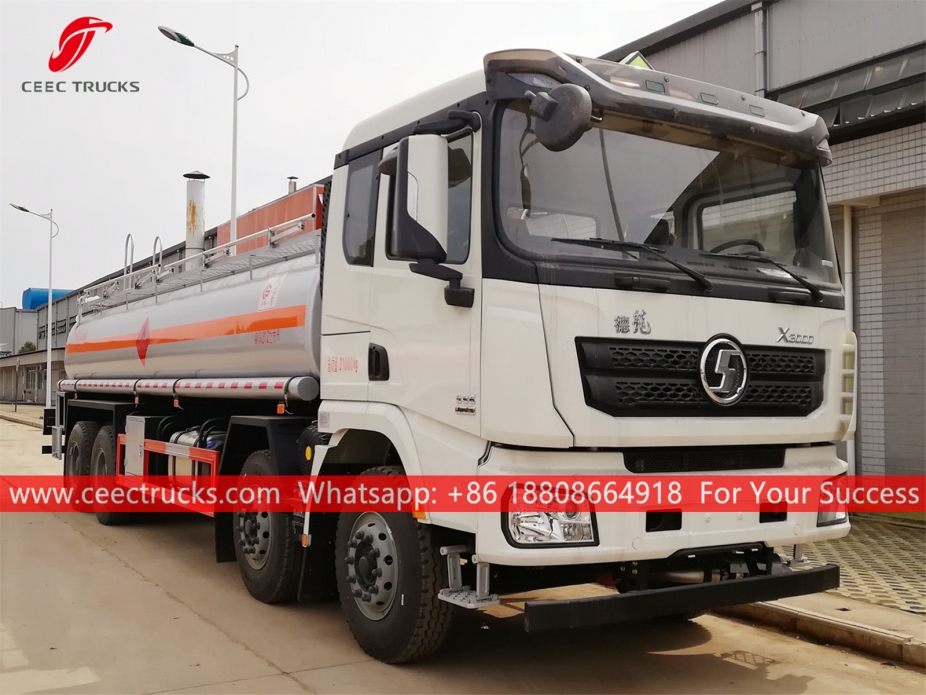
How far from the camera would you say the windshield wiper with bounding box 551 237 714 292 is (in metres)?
4.42

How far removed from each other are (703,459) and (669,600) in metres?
0.73

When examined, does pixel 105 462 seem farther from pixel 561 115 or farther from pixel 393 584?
pixel 561 115

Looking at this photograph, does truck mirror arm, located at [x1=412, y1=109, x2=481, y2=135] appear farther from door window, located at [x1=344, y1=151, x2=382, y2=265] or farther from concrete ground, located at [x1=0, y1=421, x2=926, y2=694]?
concrete ground, located at [x1=0, y1=421, x2=926, y2=694]

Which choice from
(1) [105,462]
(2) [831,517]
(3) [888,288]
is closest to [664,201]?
(2) [831,517]

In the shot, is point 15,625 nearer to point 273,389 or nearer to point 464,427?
point 273,389

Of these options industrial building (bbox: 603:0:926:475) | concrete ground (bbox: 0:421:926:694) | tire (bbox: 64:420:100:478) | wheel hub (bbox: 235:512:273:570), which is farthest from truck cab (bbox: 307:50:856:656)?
tire (bbox: 64:420:100:478)

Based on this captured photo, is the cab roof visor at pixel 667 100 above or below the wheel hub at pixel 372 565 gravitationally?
above

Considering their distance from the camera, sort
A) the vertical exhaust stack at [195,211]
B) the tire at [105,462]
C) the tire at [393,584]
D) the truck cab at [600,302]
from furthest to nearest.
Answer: the vertical exhaust stack at [195,211]
the tire at [105,462]
the tire at [393,584]
the truck cab at [600,302]

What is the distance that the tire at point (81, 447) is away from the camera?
35.0ft

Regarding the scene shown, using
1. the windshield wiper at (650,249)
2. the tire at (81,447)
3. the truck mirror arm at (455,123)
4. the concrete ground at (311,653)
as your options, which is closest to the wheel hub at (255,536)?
the concrete ground at (311,653)

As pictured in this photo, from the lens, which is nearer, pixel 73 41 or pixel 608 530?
pixel 608 530

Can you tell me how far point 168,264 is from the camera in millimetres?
9477

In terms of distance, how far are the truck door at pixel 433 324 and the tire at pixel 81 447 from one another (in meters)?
6.74

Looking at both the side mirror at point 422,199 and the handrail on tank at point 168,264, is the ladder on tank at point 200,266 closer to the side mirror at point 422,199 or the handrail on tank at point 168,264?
the handrail on tank at point 168,264
